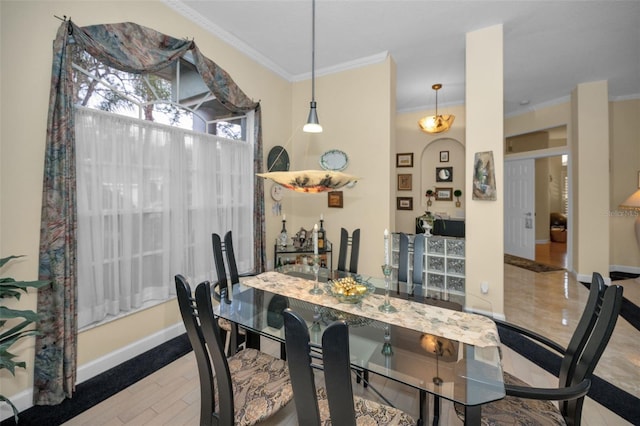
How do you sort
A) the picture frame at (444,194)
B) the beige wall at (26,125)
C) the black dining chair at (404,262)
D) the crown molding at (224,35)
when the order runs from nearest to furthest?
the beige wall at (26,125) < the black dining chair at (404,262) < the crown molding at (224,35) < the picture frame at (444,194)

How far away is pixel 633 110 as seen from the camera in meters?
4.78

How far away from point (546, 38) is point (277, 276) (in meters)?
4.14

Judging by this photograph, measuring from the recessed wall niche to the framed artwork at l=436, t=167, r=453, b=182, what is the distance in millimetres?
54

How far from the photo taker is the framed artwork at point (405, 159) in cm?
587

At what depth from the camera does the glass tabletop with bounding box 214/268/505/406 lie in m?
1.09

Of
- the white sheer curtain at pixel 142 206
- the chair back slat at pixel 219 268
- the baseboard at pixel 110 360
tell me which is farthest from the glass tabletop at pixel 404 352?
the baseboard at pixel 110 360

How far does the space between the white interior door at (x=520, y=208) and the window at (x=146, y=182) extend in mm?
5995

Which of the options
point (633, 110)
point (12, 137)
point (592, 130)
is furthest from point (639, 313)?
point (12, 137)

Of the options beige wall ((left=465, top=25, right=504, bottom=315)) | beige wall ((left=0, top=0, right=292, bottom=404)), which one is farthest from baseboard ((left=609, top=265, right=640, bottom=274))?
beige wall ((left=0, top=0, right=292, bottom=404))

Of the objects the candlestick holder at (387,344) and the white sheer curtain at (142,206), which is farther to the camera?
the white sheer curtain at (142,206)

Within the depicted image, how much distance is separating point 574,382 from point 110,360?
3.05 m

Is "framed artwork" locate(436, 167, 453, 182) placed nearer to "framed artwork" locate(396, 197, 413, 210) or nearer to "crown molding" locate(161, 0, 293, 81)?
"framed artwork" locate(396, 197, 413, 210)

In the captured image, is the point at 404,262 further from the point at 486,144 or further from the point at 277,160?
the point at 277,160

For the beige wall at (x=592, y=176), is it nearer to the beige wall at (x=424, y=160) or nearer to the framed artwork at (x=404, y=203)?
the beige wall at (x=424, y=160)
